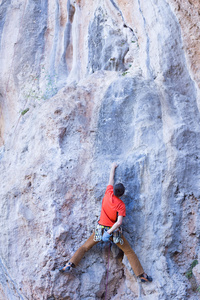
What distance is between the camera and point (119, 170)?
471 cm

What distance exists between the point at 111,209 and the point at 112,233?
0.34 metres

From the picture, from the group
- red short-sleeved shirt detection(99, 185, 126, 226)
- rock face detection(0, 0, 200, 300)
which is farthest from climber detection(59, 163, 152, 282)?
rock face detection(0, 0, 200, 300)

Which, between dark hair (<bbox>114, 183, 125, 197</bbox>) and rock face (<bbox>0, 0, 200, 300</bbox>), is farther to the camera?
rock face (<bbox>0, 0, 200, 300</bbox>)

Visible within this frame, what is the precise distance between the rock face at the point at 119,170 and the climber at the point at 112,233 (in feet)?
0.49

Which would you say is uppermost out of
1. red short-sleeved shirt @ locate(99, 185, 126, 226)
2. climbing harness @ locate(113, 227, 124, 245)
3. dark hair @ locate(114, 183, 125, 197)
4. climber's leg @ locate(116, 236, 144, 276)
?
dark hair @ locate(114, 183, 125, 197)

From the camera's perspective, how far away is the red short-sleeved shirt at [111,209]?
4.20 metres

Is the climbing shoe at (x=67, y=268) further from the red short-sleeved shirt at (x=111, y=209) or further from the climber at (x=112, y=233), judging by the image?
the red short-sleeved shirt at (x=111, y=209)

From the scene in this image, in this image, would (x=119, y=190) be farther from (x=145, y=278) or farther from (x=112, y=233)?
(x=145, y=278)

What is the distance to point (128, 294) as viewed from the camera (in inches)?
172

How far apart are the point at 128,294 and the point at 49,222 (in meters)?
1.56

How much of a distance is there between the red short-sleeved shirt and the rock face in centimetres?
30

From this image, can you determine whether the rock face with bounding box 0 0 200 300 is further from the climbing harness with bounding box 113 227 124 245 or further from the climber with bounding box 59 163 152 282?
the climbing harness with bounding box 113 227 124 245

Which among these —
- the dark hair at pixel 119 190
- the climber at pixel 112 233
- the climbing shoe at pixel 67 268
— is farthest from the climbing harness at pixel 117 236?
the climbing shoe at pixel 67 268

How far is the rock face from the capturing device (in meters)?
4.32
